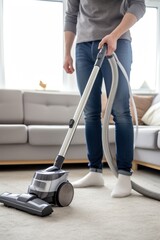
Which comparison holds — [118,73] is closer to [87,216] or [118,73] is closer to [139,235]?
[87,216]

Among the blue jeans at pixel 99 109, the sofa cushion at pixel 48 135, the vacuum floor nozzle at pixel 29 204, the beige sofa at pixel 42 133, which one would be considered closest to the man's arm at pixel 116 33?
the blue jeans at pixel 99 109

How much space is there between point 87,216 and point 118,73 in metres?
0.75

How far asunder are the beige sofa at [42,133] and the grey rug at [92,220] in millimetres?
825

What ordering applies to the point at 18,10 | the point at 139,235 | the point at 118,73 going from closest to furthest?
the point at 139,235 < the point at 118,73 < the point at 18,10

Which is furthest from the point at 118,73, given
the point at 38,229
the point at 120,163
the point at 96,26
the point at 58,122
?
the point at 58,122

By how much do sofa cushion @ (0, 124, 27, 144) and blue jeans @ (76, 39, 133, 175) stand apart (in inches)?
35.9

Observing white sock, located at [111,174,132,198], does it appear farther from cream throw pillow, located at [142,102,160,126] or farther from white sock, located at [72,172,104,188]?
cream throw pillow, located at [142,102,160,126]

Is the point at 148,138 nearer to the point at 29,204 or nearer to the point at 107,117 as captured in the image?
the point at 107,117

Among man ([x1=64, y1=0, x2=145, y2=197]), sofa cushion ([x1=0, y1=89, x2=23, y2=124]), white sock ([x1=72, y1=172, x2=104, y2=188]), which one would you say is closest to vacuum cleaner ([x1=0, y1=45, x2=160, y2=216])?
man ([x1=64, y1=0, x2=145, y2=197])

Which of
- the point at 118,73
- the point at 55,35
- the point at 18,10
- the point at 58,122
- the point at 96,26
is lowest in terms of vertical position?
the point at 58,122

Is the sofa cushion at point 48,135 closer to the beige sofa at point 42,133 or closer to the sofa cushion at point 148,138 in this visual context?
the beige sofa at point 42,133

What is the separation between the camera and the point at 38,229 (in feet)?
3.87

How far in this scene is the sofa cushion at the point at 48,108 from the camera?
3.23 meters

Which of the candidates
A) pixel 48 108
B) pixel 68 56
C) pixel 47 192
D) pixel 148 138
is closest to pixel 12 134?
pixel 48 108
